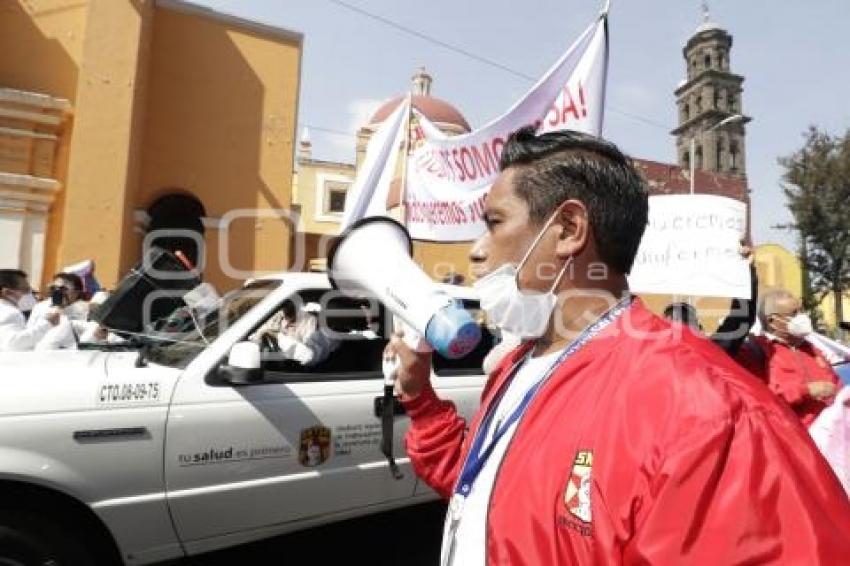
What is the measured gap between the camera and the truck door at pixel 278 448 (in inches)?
117

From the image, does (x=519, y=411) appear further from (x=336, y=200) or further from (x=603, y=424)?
(x=336, y=200)

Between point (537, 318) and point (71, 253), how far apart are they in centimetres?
1113

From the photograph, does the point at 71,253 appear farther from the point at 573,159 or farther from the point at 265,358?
the point at 573,159

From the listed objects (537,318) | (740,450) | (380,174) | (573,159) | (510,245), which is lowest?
(740,450)

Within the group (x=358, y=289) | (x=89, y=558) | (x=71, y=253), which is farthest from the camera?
(x=71, y=253)

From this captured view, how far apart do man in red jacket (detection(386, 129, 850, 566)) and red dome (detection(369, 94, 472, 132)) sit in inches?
1120

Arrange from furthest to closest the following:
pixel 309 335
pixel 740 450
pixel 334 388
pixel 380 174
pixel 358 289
Result: pixel 380 174 < pixel 309 335 < pixel 334 388 < pixel 358 289 < pixel 740 450

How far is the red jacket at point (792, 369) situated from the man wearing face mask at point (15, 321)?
16.8ft

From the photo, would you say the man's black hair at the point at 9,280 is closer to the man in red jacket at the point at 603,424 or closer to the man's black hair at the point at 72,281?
the man's black hair at the point at 72,281

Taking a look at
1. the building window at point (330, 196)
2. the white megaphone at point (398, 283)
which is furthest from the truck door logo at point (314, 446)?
the building window at point (330, 196)

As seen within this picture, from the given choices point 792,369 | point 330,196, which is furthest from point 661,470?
point 330,196

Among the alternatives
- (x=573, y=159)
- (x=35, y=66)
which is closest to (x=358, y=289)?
(x=573, y=159)

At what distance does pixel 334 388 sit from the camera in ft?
11.3

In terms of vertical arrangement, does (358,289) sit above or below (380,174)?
below
